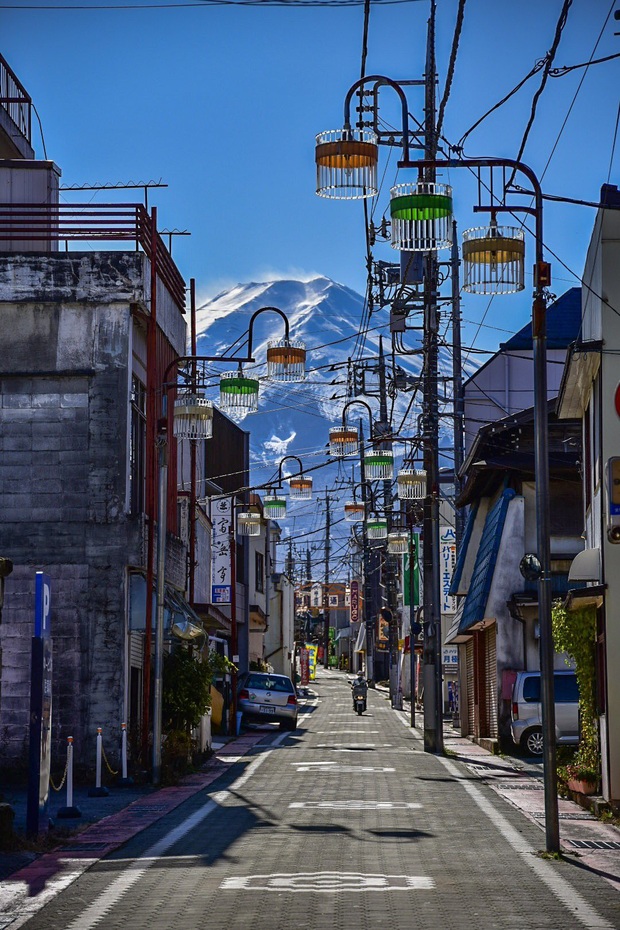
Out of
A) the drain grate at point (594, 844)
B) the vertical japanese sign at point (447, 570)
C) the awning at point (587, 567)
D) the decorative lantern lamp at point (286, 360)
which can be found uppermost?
the decorative lantern lamp at point (286, 360)

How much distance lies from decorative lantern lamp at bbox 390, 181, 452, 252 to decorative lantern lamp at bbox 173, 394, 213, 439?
12605 millimetres

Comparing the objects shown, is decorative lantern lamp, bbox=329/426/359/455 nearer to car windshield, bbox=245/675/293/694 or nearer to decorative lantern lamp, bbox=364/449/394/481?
decorative lantern lamp, bbox=364/449/394/481

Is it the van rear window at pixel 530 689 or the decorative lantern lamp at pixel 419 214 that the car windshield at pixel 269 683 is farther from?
the decorative lantern lamp at pixel 419 214

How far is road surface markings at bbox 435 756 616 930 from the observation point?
10.9 metres

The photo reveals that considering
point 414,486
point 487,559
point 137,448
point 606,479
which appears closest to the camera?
point 606,479

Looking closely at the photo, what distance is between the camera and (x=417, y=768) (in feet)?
92.3

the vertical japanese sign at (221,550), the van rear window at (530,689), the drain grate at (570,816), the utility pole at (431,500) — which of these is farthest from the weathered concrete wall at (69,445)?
the vertical japanese sign at (221,550)

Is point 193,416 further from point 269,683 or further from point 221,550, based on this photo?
point 269,683

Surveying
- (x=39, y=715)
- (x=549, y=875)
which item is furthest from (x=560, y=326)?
(x=549, y=875)

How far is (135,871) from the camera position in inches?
534

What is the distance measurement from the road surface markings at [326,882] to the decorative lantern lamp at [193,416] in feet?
40.7

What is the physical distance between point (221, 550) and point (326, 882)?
1281 inches

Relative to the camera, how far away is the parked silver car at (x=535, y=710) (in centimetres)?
2978

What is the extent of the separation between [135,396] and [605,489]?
1058 centimetres
